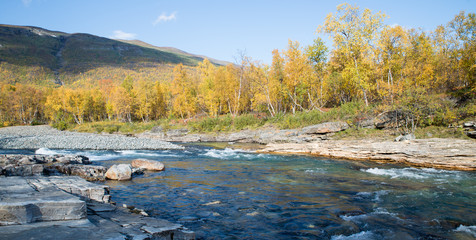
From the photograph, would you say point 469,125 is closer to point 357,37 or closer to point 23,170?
point 357,37

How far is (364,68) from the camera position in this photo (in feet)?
83.6

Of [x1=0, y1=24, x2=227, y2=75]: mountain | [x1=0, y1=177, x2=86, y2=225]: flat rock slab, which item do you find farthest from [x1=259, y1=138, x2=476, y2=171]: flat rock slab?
[x1=0, y1=24, x2=227, y2=75]: mountain

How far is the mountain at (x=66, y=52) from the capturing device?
117575 millimetres

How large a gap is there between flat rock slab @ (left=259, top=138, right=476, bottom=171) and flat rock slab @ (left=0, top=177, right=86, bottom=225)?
1620 centimetres

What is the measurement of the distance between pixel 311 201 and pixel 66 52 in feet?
583

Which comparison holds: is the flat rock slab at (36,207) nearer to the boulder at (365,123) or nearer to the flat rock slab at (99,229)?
the flat rock slab at (99,229)

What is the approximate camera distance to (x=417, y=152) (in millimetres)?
14102

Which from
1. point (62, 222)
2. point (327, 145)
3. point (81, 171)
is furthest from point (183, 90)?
point (62, 222)

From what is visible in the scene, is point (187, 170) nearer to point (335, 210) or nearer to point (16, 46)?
point (335, 210)

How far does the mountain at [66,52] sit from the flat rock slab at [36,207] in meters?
137

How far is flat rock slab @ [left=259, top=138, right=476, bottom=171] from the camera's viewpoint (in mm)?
12828

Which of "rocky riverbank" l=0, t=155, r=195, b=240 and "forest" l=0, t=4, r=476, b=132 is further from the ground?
"forest" l=0, t=4, r=476, b=132

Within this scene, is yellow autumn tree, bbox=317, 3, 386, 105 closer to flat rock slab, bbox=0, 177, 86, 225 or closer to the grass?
the grass

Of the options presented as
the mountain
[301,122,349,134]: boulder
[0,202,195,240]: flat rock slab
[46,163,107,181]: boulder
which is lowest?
[46,163,107,181]: boulder
